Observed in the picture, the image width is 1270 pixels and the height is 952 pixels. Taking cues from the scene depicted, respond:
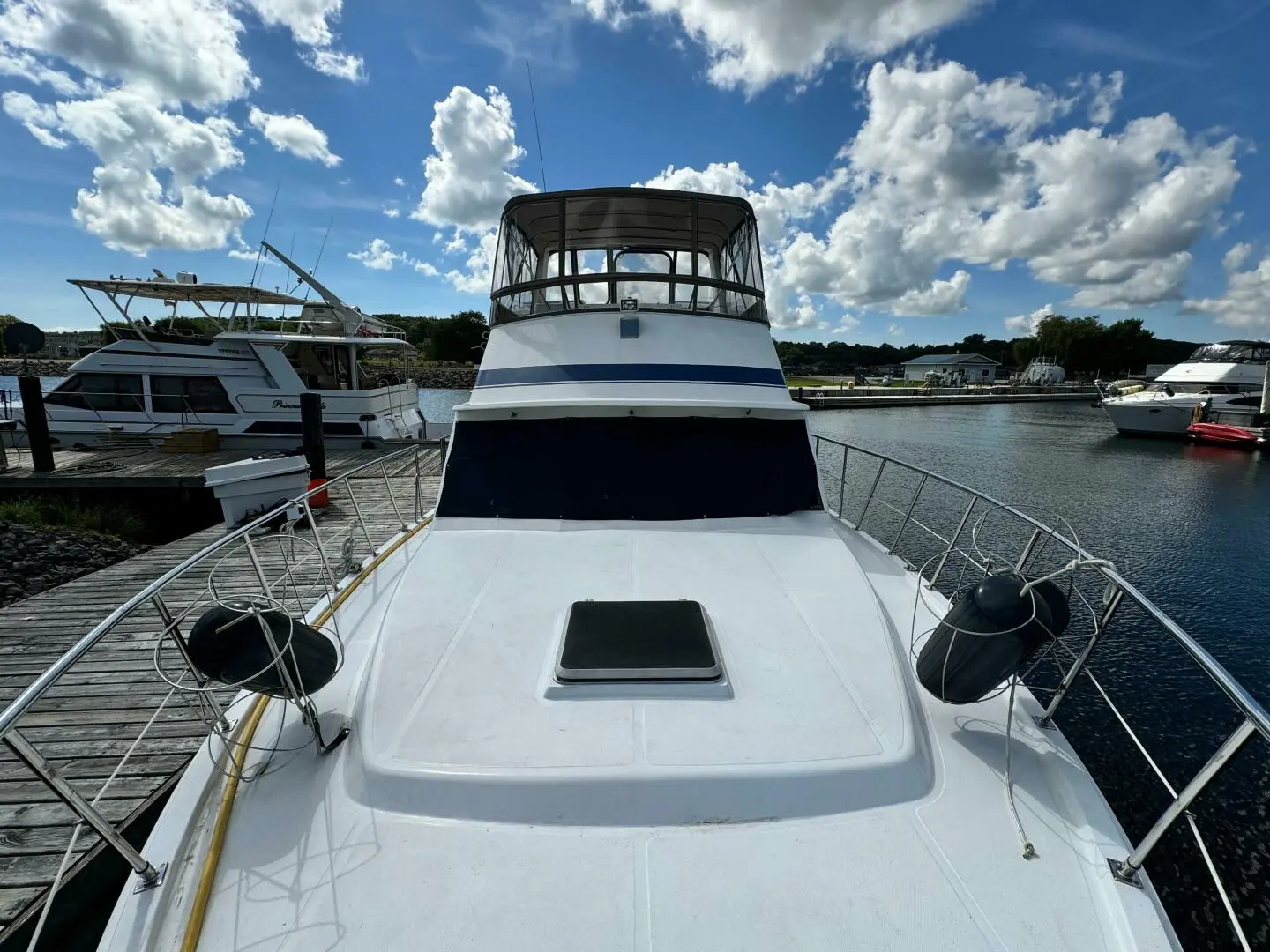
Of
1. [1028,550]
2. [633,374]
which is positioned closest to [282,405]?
[633,374]

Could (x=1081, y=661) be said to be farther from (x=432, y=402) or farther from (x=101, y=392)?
(x=432, y=402)

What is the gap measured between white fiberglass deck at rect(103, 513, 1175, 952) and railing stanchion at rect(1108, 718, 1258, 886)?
62 mm

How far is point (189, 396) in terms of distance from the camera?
546 inches

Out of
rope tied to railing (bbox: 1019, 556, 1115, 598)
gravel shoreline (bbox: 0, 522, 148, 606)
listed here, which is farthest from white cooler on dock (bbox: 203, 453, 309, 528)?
rope tied to railing (bbox: 1019, 556, 1115, 598)

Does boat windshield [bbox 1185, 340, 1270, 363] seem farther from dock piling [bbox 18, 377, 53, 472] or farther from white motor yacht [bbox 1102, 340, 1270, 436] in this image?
dock piling [bbox 18, 377, 53, 472]

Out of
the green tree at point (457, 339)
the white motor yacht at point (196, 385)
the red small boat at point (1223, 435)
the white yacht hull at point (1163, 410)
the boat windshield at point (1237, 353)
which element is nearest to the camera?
the white motor yacht at point (196, 385)

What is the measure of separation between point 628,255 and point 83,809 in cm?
487

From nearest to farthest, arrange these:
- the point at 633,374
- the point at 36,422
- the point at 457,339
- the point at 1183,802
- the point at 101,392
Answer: the point at 1183,802 → the point at 633,374 → the point at 36,422 → the point at 101,392 → the point at 457,339

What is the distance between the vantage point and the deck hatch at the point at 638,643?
2.26 metres

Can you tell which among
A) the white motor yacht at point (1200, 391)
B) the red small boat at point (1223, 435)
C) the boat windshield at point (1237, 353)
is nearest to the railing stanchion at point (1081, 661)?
the red small boat at point (1223, 435)

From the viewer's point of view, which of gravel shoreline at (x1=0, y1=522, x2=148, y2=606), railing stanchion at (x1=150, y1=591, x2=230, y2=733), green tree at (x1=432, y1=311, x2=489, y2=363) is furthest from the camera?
green tree at (x1=432, y1=311, x2=489, y2=363)

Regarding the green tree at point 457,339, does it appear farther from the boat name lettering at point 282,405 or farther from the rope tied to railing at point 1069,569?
the rope tied to railing at point 1069,569

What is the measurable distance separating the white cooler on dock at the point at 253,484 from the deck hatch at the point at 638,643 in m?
6.65

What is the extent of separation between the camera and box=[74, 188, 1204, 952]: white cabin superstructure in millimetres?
1580
